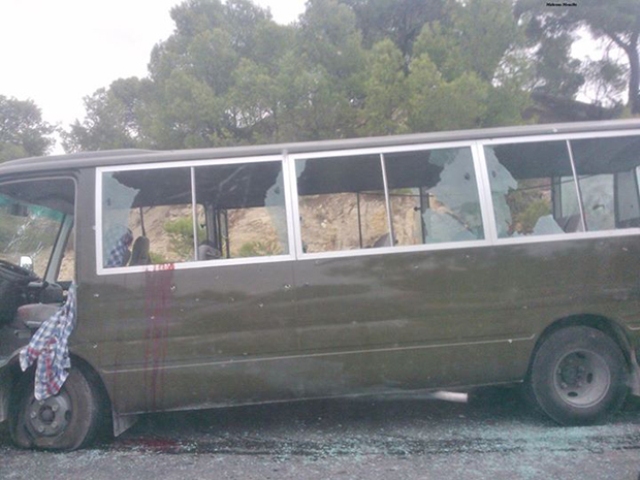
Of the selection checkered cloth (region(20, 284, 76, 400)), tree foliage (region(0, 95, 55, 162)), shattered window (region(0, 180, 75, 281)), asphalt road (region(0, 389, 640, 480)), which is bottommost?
asphalt road (region(0, 389, 640, 480))

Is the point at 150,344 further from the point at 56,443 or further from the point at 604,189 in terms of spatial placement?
the point at 604,189

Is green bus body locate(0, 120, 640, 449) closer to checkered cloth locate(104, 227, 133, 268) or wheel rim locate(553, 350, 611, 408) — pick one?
checkered cloth locate(104, 227, 133, 268)

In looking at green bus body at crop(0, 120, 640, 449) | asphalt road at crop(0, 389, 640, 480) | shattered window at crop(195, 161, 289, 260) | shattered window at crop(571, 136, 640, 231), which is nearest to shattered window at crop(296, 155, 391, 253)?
green bus body at crop(0, 120, 640, 449)

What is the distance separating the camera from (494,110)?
1505 centimetres

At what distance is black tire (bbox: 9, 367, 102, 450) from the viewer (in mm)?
5480

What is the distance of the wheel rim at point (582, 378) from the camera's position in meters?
5.86

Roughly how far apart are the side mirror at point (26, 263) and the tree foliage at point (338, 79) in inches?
359

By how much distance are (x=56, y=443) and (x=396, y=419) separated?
116 inches

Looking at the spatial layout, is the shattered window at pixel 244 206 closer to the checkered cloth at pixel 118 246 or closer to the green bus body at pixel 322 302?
the green bus body at pixel 322 302

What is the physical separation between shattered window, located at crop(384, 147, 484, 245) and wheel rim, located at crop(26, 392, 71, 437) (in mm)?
3041

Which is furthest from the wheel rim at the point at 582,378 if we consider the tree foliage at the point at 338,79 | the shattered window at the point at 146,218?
the tree foliage at the point at 338,79

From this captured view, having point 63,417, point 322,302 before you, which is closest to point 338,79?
point 322,302

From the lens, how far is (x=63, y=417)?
217 inches

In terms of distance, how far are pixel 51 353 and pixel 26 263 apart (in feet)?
4.80
